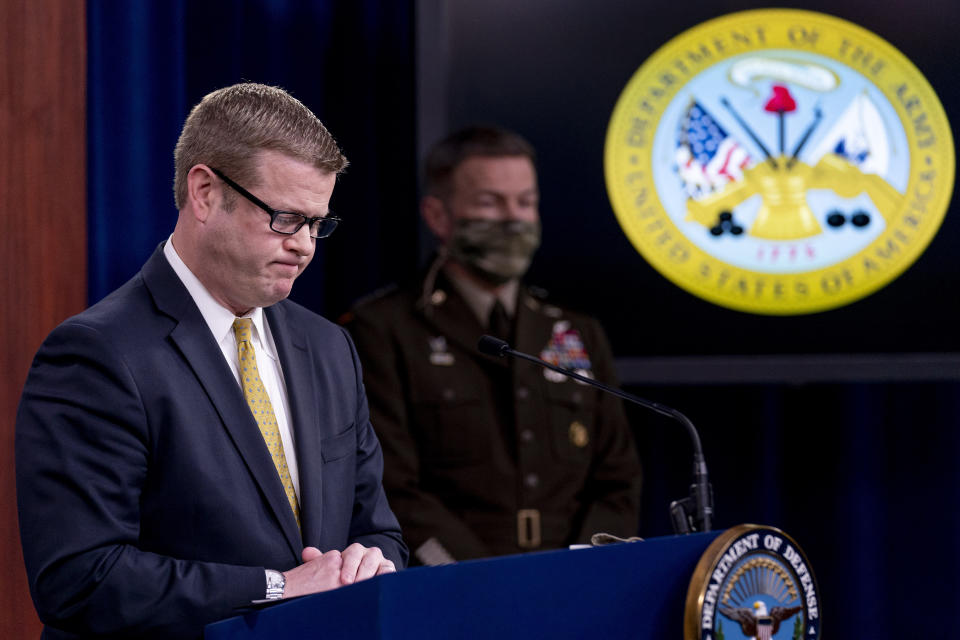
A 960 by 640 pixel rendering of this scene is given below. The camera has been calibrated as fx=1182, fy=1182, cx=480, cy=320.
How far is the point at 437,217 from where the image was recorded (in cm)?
309

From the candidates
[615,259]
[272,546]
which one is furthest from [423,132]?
[272,546]

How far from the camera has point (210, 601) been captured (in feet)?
4.81

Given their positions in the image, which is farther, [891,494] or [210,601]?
[891,494]

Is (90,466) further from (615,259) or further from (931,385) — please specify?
(931,385)

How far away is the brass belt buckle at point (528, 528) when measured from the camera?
2891 mm

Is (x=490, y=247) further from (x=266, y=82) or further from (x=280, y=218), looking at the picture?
(x=280, y=218)

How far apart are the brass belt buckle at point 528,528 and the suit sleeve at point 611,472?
0.11 meters

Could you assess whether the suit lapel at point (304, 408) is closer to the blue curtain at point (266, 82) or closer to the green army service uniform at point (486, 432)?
the blue curtain at point (266, 82)

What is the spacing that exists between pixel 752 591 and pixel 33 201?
1602 mm

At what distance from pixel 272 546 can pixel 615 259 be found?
6.13 ft

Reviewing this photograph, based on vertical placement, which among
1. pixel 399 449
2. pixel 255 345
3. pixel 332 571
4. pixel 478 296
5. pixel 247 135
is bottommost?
pixel 399 449

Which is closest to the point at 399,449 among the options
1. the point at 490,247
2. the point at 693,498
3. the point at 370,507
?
the point at 490,247

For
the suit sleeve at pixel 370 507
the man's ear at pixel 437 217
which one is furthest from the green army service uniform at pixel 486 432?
the suit sleeve at pixel 370 507

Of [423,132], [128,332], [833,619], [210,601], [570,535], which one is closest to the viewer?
[210,601]
